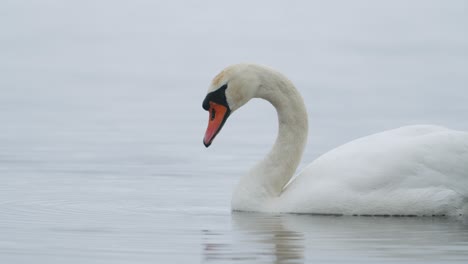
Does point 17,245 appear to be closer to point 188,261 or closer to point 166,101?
point 188,261

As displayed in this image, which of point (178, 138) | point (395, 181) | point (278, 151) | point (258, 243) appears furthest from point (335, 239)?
point (178, 138)

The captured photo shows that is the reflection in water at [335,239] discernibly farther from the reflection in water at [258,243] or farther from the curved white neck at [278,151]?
the curved white neck at [278,151]

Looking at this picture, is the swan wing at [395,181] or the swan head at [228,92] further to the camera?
the swan head at [228,92]

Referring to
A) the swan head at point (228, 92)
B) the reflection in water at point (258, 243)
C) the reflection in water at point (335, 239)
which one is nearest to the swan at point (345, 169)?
the swan head at point (228, 92)

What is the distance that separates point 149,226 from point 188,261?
165cm

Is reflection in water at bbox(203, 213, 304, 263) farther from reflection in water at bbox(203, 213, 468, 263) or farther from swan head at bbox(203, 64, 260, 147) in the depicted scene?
swan head at bbox(203, 64, 260, 147)

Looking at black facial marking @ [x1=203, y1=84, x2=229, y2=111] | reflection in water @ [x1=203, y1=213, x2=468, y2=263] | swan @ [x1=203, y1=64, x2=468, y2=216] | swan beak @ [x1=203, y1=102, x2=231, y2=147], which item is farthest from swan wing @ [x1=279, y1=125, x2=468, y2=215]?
black facial marking @ [x1=203, y1=84, x2=229, y2=111]

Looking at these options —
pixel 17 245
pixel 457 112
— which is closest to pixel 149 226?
pixel 17 245

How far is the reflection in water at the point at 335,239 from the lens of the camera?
8883 mm

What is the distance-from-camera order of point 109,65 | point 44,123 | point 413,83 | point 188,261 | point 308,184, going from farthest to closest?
point 109,65
point 413,83
point 44,123
point 308,184
point 188,261

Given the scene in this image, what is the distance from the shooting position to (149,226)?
10.3 m

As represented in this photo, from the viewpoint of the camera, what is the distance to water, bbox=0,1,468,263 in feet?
30.9

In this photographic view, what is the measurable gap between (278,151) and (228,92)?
2.28 ft

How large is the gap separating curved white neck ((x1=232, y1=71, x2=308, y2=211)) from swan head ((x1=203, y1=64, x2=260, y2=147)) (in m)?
0.10
